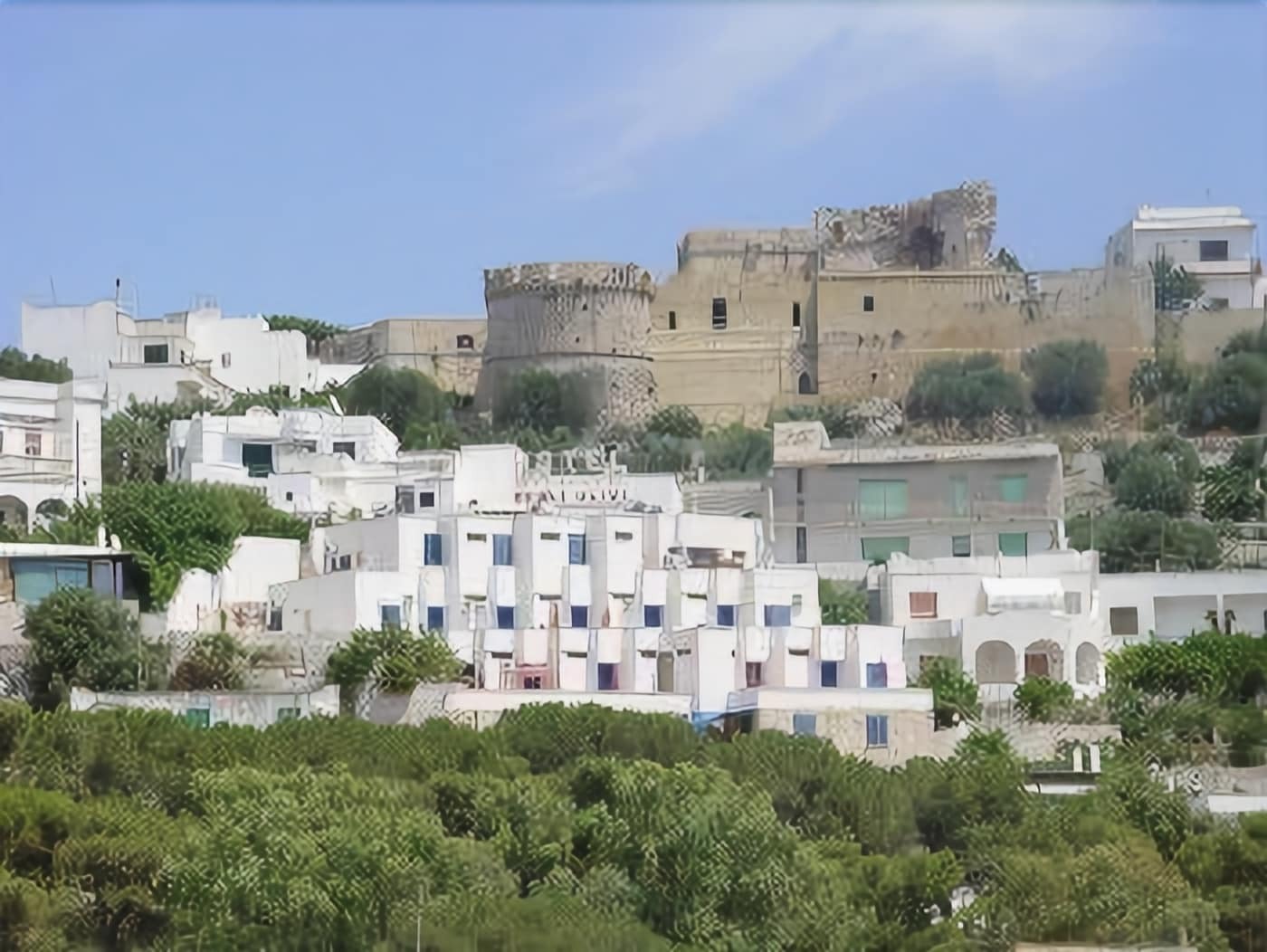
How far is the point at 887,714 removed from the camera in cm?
3841

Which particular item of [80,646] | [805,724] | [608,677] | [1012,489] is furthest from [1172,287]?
[80,646]

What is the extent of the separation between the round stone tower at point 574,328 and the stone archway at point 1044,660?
801 inches

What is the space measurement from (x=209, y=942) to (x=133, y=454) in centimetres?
2356

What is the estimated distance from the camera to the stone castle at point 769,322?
62219 millimetres

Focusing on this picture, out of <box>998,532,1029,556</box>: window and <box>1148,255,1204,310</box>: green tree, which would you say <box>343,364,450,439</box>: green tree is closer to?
<box>998,532,1029,556</box>: window

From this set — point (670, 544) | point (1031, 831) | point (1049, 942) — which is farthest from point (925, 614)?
point (1049, 942)

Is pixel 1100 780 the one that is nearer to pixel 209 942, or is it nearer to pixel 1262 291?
pixel 209 942

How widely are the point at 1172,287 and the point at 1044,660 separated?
24067 mm

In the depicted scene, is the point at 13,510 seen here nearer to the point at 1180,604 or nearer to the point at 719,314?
the point at 1180,604

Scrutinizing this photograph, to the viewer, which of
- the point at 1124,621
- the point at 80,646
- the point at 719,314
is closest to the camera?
the point at 80,646

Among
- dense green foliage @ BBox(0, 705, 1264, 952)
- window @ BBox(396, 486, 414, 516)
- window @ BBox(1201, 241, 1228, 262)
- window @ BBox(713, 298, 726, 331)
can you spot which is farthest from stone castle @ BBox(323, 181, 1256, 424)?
dense green foliage @ BBox(0, 705, 1264, 952)

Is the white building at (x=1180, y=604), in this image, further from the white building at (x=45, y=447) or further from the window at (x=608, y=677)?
the white building at (x=45, y=447)

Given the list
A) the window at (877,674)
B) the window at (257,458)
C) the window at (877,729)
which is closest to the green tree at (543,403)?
the window at (257,458)

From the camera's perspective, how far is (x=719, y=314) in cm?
6378
